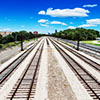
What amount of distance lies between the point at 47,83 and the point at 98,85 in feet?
15.5

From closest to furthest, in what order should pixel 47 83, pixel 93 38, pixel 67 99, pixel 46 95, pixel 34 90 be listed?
pixel 67 99 → pixel 46 95 → pixel 34 90 → pixel 47 83 → pixel 93 38

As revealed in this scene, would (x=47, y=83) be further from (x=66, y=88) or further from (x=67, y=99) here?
(x=67, y=99)

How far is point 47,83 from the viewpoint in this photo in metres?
10.5

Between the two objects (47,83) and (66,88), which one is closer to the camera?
(66,88)

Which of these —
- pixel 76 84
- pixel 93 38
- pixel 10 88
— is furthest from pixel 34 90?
pixel 93 38

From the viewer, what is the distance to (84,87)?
9.76 metres

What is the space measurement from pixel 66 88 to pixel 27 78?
4.35m

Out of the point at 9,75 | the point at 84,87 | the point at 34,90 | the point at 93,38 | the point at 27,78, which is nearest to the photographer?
the point at 34,90

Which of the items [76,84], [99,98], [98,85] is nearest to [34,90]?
[76,84]

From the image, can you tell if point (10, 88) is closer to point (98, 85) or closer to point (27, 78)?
point (27, 78)

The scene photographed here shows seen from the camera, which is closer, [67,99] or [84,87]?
[67,99]

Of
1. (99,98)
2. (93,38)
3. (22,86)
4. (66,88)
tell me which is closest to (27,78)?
(22,86)

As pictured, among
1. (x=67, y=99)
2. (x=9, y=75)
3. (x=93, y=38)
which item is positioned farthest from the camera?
(x=93, y=38)

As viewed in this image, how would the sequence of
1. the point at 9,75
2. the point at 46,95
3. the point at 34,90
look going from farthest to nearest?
the point at 9,75, the point at 34,90, the point at 46,95
